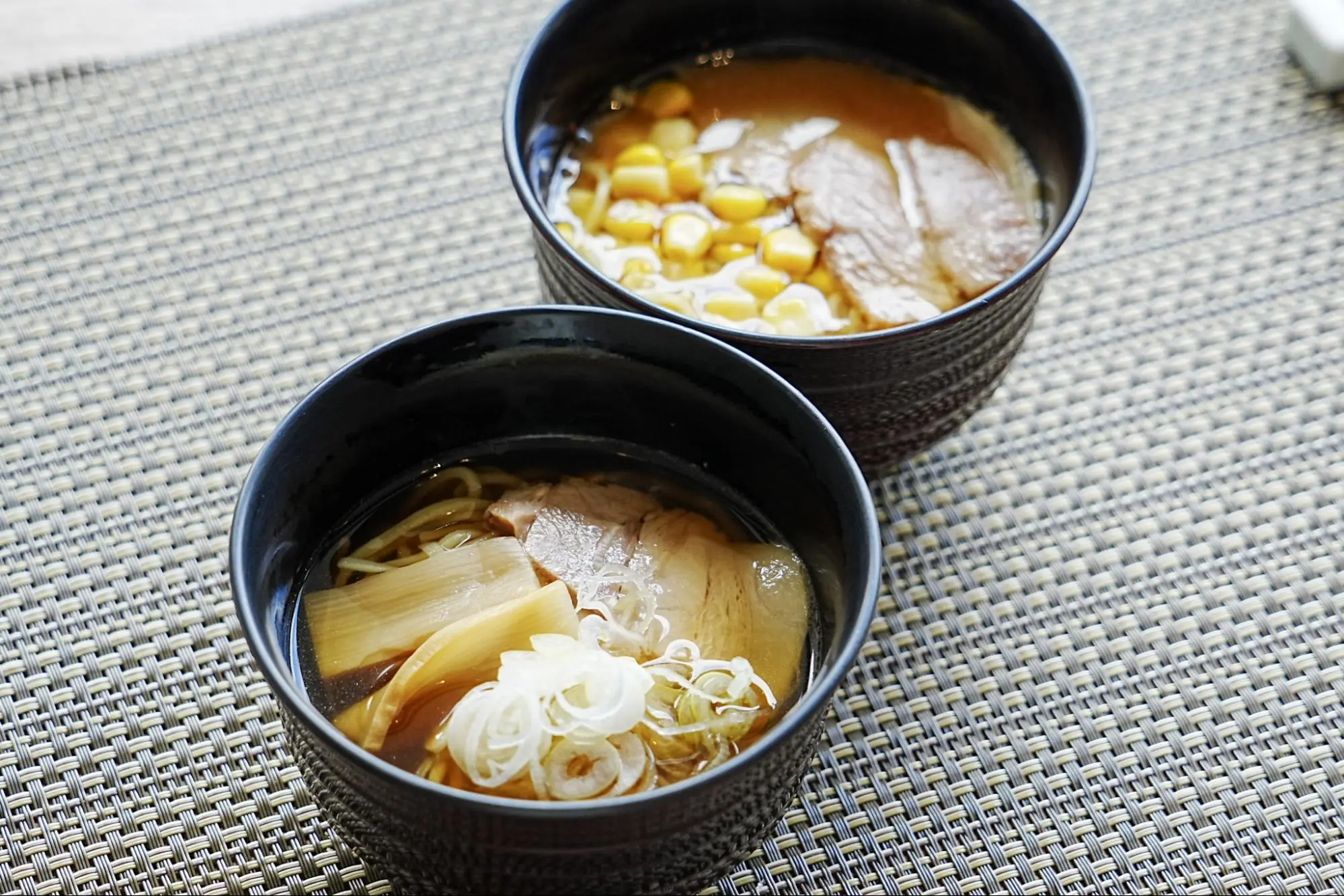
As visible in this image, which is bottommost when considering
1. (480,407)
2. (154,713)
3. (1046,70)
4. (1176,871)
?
(1176,871)

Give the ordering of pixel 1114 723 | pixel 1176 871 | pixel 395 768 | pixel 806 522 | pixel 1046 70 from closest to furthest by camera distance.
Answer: pixel 395 768 → pixel 806 522 → pixel 1176 871 → pixel 1114 723 → pixel 1046 70

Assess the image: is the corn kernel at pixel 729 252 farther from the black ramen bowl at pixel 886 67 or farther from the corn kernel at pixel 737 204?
the black ramen bowl at pixel 886 67

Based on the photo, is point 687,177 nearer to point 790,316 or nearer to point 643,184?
point 643,184

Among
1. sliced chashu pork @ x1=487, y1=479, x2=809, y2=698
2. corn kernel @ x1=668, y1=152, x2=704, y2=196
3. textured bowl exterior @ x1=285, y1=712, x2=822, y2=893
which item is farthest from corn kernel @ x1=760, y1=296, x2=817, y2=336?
textured bowl exterior @ x1=285, y1=712, x2=822, y2=893

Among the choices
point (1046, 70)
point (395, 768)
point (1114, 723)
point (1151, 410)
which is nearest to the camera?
point (395, 768)

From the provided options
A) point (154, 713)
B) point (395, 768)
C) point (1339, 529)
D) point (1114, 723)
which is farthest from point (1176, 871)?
point (154, 713)

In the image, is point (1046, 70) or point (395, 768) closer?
point (395, 768)

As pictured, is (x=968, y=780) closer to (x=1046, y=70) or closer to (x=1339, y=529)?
(x=1339, y=529)

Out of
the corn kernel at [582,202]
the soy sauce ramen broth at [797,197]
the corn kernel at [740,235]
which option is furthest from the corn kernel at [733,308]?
the corn kernel at [582,202]

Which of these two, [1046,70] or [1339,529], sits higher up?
[1046,70]
